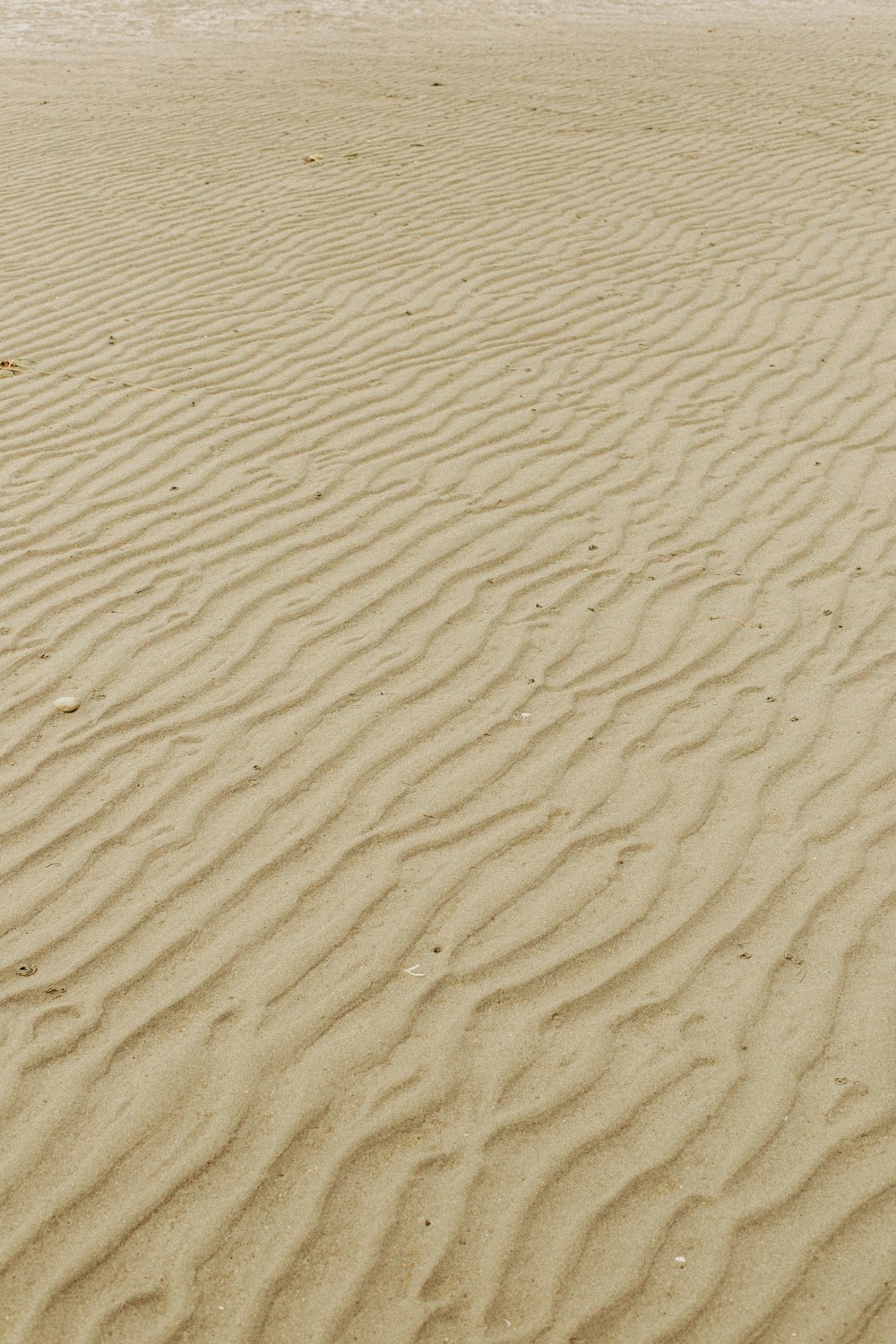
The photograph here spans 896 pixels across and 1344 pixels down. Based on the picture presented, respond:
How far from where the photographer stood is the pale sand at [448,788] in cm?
291

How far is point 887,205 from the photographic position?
33.1 ft

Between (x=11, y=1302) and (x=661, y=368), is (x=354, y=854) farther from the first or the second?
(x=661, y=368)

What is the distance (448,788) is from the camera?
416 cm

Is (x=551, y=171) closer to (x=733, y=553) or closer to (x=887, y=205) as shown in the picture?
(x=887, y=205)

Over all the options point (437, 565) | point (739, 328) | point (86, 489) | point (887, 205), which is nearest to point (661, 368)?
point (739, 328)

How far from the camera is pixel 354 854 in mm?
3896

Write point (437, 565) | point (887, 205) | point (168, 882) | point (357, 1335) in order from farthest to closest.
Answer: point (887, 205) → point (437, 565) → point (168, 882) → point (357, 1335)

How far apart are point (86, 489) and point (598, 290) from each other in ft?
12.7

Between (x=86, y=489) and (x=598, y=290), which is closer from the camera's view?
(x=86, y=489)

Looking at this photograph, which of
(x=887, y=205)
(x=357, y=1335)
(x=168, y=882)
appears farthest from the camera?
(x=887, y=205)

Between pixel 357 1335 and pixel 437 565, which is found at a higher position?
pixel 437 565

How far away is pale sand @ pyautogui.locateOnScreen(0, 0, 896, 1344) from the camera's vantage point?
2.91 metres

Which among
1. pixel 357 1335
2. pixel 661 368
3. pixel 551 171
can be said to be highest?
pixel 551 171

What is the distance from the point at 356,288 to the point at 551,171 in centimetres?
323
